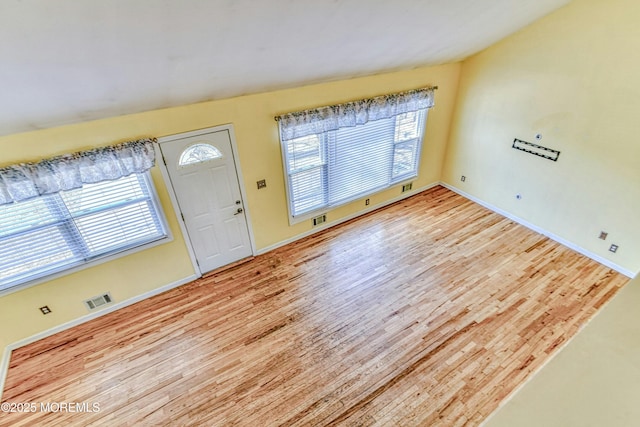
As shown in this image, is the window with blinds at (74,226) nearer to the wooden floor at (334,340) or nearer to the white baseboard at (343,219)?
the wooden floor at (334,340)

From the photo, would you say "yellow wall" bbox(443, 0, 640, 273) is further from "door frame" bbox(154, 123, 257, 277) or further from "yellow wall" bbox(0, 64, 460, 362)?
"door frame" bbox(154, 123, 257, 277)

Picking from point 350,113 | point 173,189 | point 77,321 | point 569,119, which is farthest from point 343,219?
point 77,321

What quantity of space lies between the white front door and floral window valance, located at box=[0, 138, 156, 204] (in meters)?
0.29

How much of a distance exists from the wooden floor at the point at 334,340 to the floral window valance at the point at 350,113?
6.06 feet

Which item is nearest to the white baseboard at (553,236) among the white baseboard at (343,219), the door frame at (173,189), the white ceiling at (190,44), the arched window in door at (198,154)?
the white baseboard at (343,219)

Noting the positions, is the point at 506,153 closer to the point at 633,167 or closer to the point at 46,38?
the point at 633,167

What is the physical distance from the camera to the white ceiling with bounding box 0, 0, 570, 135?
1.66 metres

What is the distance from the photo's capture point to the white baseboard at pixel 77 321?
11.0 ft

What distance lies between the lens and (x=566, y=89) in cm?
404

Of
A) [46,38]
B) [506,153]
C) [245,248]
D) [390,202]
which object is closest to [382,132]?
[390,202]

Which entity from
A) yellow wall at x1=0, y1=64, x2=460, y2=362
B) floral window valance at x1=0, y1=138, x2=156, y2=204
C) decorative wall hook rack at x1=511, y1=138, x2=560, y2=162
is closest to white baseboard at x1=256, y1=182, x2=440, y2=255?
yellow wall at x1=0, y1=64, x2=460, y2=362

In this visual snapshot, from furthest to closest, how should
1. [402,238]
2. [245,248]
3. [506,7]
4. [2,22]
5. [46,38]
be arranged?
[402,238] < [245,248] < [506,7] < [46,38] < [2,22]

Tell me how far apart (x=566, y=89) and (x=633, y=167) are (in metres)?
1.24

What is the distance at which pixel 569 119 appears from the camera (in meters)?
4.12
